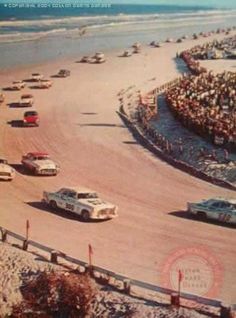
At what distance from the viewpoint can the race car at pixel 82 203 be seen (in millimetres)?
24844

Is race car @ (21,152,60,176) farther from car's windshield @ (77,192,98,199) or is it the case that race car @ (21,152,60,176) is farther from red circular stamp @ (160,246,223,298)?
red circular stamp @ (160,246,223,298)

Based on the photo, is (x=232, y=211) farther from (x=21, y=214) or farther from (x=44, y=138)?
(x=44, y=138)

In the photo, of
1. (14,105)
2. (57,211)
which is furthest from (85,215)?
(14,105)

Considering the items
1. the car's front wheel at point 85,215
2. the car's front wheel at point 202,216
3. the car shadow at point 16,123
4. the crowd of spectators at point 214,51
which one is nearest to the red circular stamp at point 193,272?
the car's front wheel at point 202,216

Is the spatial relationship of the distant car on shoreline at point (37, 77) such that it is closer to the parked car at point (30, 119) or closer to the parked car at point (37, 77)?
the parked car at point (37, 77)

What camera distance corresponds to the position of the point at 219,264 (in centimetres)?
2075

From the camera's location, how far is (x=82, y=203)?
25.2 metres

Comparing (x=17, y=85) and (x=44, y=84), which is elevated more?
(x=17, y=85)

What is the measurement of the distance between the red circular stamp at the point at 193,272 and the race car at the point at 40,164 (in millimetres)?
10847

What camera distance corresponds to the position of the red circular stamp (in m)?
19.0

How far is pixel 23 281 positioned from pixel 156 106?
31.5 meters

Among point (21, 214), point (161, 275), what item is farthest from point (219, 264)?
point (21, 214)

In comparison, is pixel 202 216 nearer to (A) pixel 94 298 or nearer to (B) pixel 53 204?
(B) pixel 53 204

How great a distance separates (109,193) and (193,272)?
955 cm
